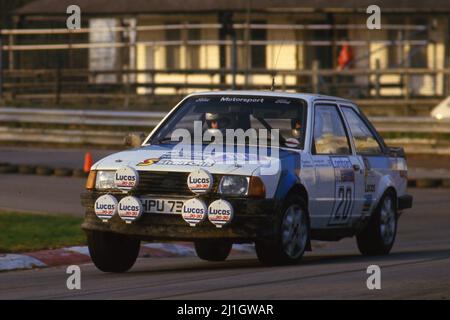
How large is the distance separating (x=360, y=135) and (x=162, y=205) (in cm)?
300

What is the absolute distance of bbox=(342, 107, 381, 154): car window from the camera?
1255 centimetres

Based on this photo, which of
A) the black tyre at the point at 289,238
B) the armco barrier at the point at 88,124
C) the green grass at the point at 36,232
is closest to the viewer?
the black tyre at the point at 289,238

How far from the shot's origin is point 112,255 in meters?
10.8

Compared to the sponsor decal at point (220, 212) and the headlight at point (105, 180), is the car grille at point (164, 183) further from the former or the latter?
the headlight at point (105, 180)

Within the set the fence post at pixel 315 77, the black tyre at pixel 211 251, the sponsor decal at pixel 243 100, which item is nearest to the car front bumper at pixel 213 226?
the sponsor decal at pixel 243 100

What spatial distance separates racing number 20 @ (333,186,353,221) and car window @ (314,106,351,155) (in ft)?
1.19

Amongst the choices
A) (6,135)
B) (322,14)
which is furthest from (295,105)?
(322,14)

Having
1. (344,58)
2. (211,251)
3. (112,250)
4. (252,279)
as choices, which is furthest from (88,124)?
(252,279)

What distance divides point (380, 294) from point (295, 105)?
3.14m

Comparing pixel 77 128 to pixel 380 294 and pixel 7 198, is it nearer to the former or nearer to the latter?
pixel 7 198

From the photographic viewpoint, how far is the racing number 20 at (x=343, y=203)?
39.0 ft

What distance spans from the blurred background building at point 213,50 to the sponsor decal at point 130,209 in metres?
23.2

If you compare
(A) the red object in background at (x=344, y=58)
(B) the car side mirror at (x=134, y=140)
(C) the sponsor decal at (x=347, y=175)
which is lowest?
(C) the sponsor decal at (x=347, y=175)

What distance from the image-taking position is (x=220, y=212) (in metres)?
10.3
